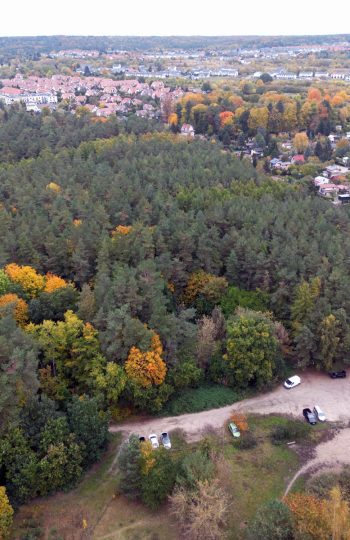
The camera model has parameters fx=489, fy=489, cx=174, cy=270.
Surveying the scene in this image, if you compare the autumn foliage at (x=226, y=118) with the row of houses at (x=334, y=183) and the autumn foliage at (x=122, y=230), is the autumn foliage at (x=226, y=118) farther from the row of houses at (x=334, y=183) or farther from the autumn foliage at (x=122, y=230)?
the autumn foliage at (x=122, y=230)

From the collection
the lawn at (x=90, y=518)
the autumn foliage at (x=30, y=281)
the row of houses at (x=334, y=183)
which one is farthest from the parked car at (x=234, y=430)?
the row of houses at (x=334, y=183)

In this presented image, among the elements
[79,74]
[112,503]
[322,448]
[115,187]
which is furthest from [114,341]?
[79,74]

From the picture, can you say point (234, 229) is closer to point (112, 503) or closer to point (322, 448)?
point (322, 448)

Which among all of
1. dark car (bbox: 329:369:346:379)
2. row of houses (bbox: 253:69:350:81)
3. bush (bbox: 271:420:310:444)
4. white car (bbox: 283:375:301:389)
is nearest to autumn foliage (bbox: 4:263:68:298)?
white car (bbox: 283:375:301:389)

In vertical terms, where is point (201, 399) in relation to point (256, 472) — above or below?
above

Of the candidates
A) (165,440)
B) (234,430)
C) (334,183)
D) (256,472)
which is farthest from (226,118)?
(256,472)

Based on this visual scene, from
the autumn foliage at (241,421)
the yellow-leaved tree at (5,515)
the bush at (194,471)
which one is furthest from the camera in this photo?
the autumn foliage at (241,421)

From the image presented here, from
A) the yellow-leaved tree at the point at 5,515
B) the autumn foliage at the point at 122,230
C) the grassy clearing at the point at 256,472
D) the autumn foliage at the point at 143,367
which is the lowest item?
the grassy clearing at the point at 256,472

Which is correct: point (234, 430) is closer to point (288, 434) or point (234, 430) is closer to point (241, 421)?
point (241, 421)
